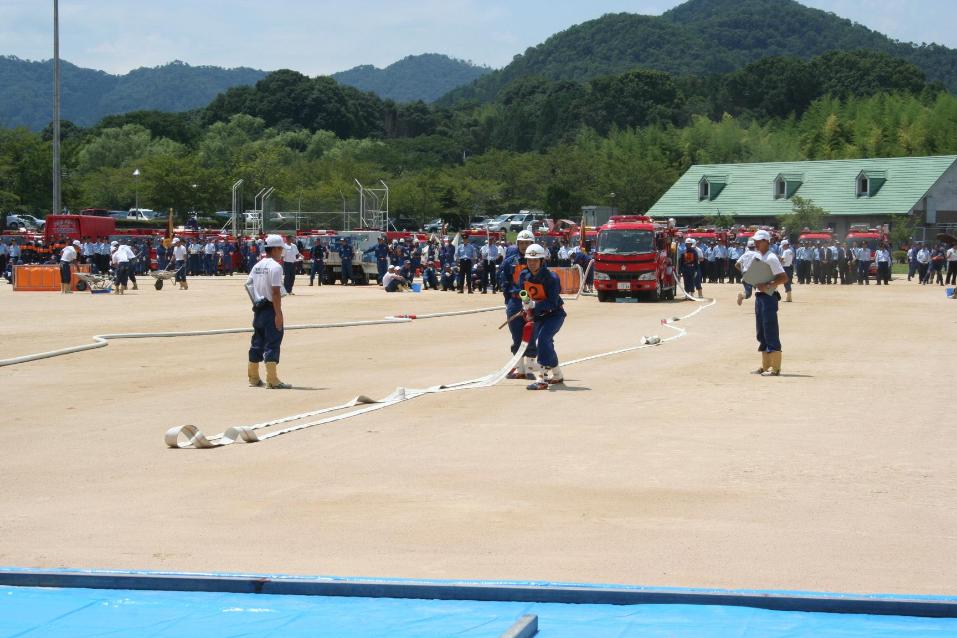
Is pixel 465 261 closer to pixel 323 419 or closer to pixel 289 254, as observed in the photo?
pixel 289 254

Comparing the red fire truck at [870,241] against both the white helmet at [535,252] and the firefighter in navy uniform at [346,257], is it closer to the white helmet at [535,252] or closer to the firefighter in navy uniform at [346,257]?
the firefighter in navy uniform at [346,257]

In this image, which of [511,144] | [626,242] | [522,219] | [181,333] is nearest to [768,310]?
[181,333]

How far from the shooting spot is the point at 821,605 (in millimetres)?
6199

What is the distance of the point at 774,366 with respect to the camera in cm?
1720

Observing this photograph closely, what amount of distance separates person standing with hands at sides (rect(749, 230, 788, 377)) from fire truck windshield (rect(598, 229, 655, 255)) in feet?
67.0

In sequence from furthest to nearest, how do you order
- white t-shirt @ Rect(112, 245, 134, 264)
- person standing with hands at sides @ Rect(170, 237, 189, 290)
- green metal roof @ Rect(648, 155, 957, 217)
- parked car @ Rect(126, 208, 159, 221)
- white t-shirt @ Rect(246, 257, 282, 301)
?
parked car @ Rect(126, 208, 159, 221) → green metal roof @ Rect(648, 155, 957, 217) → person standing with hands at sides @ Rect(170, 237, 189, 290) → white t-shirt @ Rect(112, 245, 134, 264) → white t-shirt @ Rect(246, 257, 282, 301)

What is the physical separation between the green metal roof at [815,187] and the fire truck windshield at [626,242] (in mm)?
42696

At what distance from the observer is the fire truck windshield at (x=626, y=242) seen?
3806 centimetres

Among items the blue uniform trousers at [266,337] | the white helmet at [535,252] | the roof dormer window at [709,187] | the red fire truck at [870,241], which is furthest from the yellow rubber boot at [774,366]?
the roof dormer window at [709,187]

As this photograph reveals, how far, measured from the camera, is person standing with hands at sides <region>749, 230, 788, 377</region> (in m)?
17.1

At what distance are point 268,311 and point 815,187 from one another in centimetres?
7181

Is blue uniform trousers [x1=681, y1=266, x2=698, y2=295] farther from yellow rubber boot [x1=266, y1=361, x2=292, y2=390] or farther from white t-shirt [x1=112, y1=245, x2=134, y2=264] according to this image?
yellow rubber boot [x1=266, y1=361, x2=292, y2=390]

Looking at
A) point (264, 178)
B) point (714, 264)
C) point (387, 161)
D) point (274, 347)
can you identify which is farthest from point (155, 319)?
point (387, 161)

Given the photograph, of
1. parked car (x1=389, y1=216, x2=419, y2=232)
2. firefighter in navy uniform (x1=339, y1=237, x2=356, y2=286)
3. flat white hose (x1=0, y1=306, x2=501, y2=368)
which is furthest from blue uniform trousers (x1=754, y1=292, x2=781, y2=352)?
parked car (x1=389, y1=216, x2=419, y2=232)
